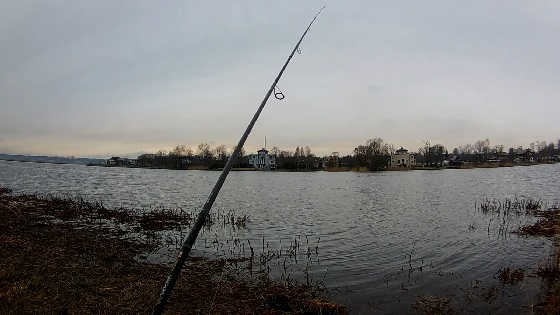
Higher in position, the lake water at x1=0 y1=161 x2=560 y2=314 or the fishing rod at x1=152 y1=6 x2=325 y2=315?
the fishing rod at x1=152 y1=6 x2=325 y2=315

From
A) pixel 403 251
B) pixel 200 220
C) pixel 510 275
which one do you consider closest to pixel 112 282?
pixel 200 220

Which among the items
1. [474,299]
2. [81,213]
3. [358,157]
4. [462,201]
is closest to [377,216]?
[462,201]

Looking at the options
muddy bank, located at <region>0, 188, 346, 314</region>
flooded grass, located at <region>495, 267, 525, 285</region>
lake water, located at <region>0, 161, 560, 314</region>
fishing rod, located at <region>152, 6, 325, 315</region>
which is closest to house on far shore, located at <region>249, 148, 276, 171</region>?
lake water, located at <region>0, 161, 560, 314</region>

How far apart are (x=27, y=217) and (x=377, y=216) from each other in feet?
81.0

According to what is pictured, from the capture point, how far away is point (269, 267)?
15.1 meters

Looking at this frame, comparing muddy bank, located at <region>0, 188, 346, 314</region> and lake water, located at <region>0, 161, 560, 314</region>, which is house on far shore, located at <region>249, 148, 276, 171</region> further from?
muddy bank, located at <region>0, 188, 346, 314</region>

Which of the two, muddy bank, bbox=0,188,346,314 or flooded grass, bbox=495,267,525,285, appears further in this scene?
flooded grass, bbox=495,267,525,285

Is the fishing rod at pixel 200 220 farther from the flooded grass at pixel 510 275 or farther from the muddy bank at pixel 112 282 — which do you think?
the flooded grass at pixel 510 275

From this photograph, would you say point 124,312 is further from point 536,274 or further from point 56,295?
point 536,274

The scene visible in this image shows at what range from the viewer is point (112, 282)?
11531mm

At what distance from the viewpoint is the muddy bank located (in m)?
9.44

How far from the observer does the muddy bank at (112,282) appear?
944 centimetres

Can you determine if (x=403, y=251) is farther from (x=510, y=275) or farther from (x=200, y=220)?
(x=200, y=220)

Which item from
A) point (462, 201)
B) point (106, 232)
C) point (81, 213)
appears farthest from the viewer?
point (462, 201)
